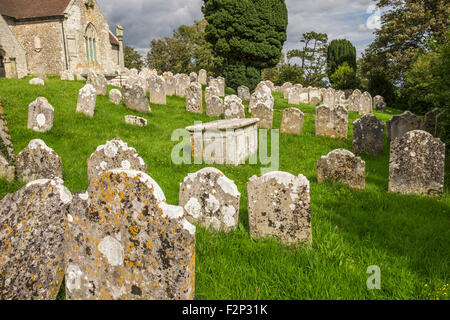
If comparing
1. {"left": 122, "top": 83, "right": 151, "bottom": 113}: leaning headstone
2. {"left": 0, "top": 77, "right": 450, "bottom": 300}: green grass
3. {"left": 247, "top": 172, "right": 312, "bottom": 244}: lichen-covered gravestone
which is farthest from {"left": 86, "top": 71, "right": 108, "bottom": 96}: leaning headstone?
{"left": 247, "top": 172, "right": 312, "bottom": 244}: lichen-covered gravestone

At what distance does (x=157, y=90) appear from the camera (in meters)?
14.6

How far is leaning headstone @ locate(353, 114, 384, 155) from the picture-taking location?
29.7 ft

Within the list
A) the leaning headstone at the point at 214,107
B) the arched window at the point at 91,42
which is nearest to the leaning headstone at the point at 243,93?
the leaning headstone at the point at 214,107

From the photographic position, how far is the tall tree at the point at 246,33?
21.2 meters

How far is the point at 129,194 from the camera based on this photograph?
2258mm

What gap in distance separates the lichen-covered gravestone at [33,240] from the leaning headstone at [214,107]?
10867mm

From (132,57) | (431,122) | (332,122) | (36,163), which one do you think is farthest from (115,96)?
(132,57)

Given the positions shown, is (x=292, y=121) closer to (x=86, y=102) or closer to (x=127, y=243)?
(x=86, y=102)

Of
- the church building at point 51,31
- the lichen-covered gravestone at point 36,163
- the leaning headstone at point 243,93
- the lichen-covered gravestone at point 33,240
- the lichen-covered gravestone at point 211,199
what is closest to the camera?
the lichen-covered gravestone at point 33,240

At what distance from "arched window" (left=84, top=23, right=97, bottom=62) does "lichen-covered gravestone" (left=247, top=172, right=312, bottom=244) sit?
30.3 meters

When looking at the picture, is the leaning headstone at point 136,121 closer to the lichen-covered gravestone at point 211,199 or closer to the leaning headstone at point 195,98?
the leaning headstone at point 195,98

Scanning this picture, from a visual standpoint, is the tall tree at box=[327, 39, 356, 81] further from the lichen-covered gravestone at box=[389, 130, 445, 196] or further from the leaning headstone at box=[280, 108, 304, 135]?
the lichen-covered gravestone at box=[389, 130, 445, 196]
